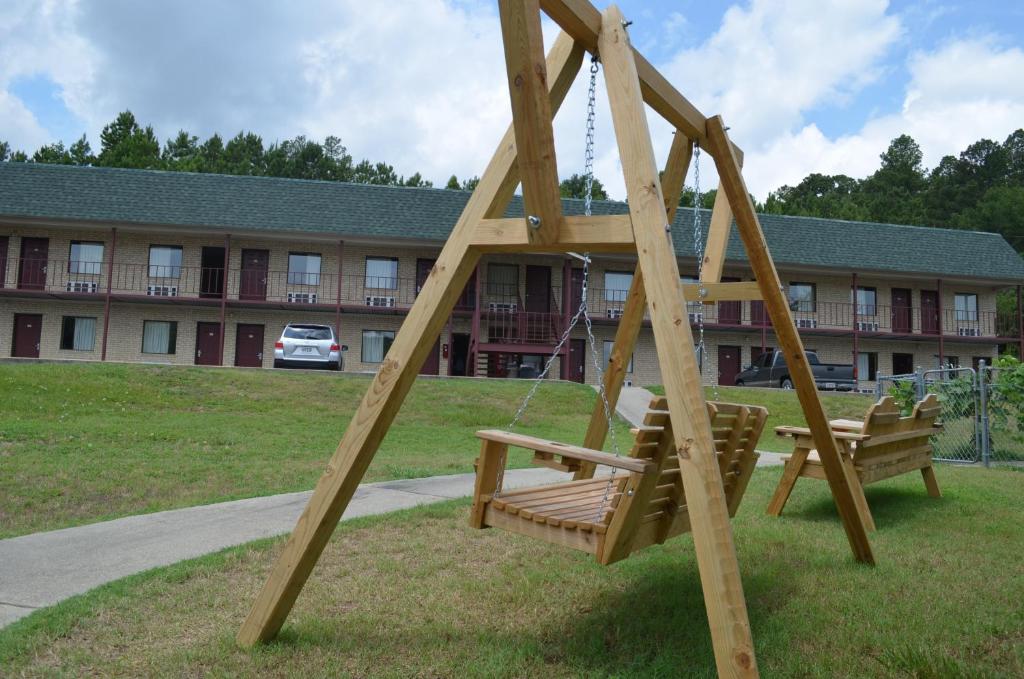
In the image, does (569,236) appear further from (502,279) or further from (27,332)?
(27,332)

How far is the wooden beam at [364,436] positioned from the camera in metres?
3.26

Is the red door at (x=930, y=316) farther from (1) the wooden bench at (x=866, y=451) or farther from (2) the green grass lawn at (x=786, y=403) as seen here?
(1) the wooden bench at (x=866, y=451)

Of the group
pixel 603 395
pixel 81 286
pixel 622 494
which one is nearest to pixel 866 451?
pixel 603 395

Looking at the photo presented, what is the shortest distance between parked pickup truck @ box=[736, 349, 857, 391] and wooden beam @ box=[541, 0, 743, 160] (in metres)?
21.3

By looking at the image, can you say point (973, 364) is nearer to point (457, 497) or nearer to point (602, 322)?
point (602, 322)

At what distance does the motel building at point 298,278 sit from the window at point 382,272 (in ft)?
0.17

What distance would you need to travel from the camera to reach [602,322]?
92.3 feet

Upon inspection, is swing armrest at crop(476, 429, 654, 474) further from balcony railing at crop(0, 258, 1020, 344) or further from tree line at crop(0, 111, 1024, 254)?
tree line at crop(0, 111, 1024, 254)

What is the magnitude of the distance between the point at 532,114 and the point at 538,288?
25.3m

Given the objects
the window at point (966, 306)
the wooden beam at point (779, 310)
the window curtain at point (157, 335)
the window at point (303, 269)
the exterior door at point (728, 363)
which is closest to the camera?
the wooden beam at point (779, 310)

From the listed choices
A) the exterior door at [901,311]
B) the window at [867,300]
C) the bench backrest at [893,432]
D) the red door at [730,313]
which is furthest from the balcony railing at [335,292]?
the bench backrest at [893,432]

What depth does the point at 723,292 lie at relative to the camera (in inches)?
203

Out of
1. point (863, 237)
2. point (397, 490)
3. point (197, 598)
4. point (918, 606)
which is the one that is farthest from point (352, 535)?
point (863, 237)

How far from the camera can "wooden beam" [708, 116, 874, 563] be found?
428 centimetres
